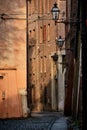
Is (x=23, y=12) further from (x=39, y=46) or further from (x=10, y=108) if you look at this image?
(x=39, y=46)

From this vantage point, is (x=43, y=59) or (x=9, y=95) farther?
(x=43, y=59)

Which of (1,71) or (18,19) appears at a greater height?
(18,19)

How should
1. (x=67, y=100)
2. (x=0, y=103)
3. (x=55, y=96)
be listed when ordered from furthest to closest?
(x=55, y=96) < (x=0, y=103) < (x=67, y=100)

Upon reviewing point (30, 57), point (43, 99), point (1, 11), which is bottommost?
point (43, 99)

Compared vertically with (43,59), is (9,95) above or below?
below

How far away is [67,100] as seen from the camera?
88.5ft

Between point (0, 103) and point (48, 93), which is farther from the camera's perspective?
point (48, 93)

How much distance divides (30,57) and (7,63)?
2781cm

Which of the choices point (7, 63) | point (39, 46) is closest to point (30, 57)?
point (39, 46)

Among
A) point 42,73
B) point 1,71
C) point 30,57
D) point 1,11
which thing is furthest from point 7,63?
point 30,57

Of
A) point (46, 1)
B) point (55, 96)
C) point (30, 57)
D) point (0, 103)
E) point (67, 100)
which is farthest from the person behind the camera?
point (30, 57)

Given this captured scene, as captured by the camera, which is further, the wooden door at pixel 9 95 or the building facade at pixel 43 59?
the building facade at pixel 43 59

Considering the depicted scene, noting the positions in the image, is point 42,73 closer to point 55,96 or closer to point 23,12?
point 55,96

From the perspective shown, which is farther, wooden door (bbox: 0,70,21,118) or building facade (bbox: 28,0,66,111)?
building facade (bbox: 28,0,66,111)
